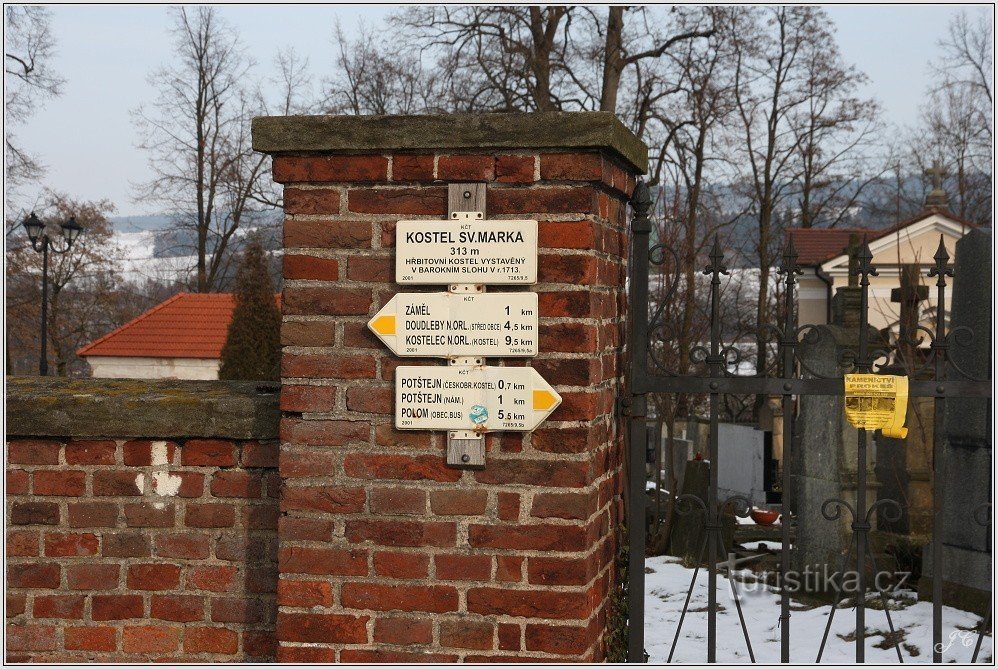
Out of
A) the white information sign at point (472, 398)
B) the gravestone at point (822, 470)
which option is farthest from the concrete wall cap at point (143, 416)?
the gravestone at point (822, 470)

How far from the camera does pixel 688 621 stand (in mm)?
6535

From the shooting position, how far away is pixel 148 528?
315 cm

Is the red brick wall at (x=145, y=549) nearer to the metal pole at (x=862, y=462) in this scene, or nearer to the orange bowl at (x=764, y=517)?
the metal pole at (x=862, y=462)

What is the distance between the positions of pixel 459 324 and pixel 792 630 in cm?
426

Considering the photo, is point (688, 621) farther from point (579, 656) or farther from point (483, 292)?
point (483, 292)

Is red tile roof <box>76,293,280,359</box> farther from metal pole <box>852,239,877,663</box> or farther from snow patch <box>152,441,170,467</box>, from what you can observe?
metal pole <box>852,239,877,663</box>

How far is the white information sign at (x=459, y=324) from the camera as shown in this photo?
280 cm

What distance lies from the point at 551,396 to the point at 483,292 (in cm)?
36

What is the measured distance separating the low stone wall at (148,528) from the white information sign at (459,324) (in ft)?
1.92

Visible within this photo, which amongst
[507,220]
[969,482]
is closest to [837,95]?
[969,482]

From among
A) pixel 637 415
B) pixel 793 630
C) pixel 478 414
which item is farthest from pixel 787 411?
pixel 793 630

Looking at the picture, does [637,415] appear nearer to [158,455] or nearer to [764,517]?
[158,455]

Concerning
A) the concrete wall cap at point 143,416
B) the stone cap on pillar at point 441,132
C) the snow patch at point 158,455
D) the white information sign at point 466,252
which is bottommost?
the snow patch at point 158,455

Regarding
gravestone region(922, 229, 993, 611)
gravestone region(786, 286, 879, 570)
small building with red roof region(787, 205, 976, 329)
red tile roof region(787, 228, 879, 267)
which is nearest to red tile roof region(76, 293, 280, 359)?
small building with red roof region(787, 205, 976, 329)
